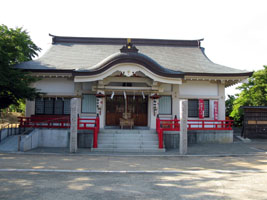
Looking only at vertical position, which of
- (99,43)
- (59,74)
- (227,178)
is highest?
(99,43)

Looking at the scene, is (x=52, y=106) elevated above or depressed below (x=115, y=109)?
above

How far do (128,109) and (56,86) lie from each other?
5.34 metres

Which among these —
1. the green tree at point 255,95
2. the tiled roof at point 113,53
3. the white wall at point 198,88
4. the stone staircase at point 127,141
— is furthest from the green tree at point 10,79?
the green tree at point 255,95

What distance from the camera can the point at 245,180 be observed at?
6820 millimetres

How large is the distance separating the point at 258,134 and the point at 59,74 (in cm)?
1450

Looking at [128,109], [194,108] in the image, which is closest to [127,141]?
[128,109]

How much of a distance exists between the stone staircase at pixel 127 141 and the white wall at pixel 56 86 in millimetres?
4424

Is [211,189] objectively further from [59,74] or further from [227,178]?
[59,74]

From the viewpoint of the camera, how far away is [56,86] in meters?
15.6

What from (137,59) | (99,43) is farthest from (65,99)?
(99,43)

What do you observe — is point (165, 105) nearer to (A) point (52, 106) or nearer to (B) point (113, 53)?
(B) point (113, 53)

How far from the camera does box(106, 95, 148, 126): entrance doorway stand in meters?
15.8

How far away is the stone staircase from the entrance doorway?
93.0 inches

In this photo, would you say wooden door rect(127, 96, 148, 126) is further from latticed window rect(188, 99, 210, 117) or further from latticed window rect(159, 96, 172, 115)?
latticed window rect(188, 99, 210, 117)
